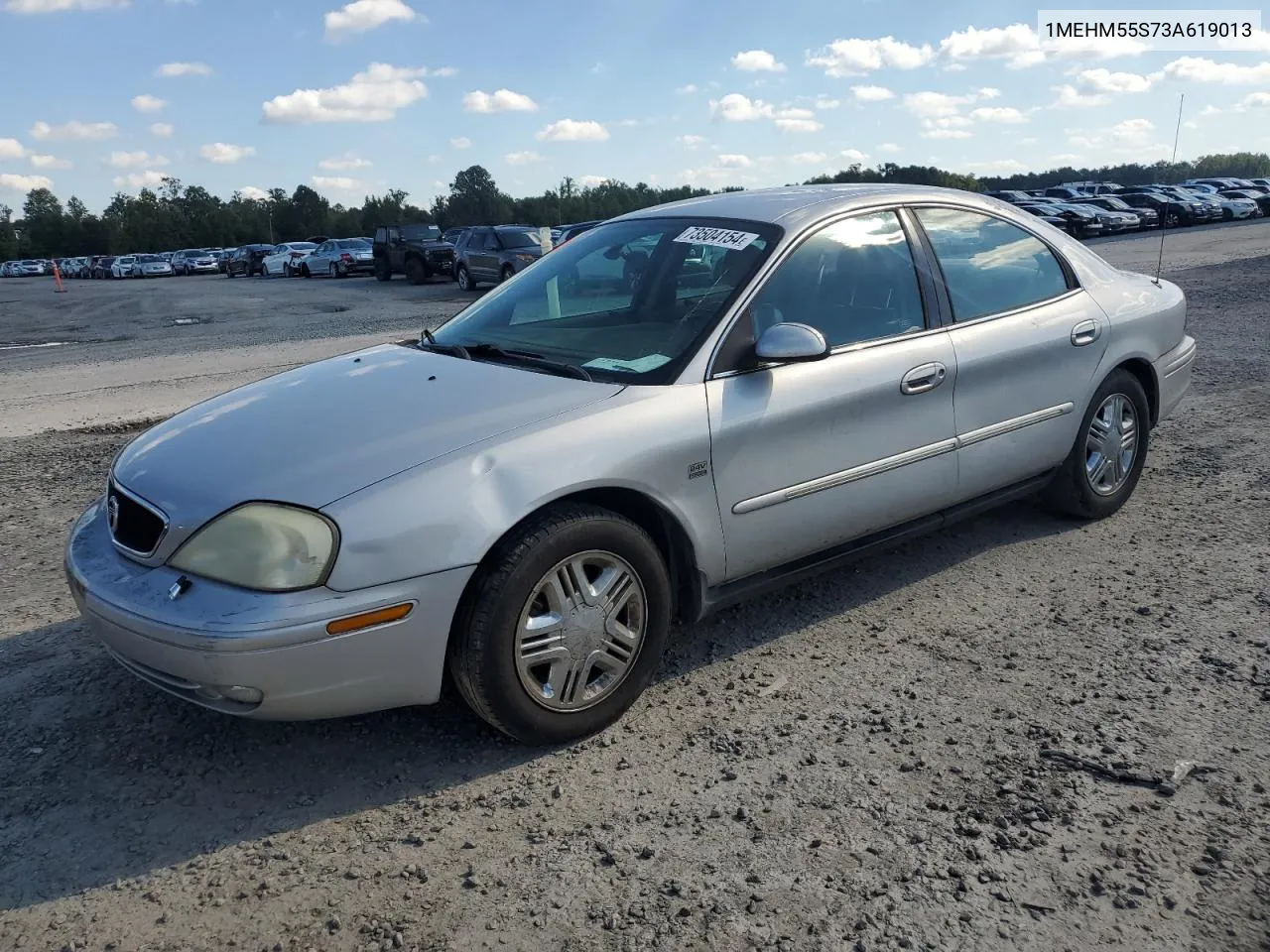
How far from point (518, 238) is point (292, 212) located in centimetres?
8094

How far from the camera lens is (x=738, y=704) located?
3.27 metres

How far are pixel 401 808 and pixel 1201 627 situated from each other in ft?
9.40

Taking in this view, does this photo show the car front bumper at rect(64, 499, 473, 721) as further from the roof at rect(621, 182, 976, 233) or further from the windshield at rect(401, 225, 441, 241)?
the windshield at rect(401, 225, 441, 241)

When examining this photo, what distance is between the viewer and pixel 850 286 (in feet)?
12.4

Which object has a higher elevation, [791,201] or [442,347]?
[791,201]

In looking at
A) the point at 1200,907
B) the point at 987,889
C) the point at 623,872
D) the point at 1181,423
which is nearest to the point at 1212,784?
the point at 1200,907

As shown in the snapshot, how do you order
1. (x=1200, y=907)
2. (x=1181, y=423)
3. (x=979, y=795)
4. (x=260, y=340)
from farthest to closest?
(x=260, y=340)
(x=1181, y=423)
(x=979, y=795)
(x=1200, y=907)

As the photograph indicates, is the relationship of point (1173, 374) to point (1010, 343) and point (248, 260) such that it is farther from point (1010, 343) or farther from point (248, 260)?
point (248, 260)

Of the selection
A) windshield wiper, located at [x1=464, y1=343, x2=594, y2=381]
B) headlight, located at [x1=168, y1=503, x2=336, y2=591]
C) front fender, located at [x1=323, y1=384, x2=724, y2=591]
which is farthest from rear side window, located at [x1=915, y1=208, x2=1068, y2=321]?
headlight, located at [x1=168, y1=503, x2=336, y2=591]

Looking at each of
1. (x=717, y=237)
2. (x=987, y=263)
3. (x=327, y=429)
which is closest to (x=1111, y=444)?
(x=987, y=263)

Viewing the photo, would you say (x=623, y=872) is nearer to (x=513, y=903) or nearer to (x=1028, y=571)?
(x=513, y=903)

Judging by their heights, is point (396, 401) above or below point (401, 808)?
above

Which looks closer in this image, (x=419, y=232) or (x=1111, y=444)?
(x=1111, y=444)

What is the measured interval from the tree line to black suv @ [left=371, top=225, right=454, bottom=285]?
5097cm
